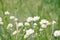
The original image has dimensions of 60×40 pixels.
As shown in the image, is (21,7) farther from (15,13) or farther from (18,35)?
(18,35)

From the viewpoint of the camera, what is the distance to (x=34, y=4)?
2.95 metres

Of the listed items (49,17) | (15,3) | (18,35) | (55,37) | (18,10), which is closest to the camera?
(55,37)

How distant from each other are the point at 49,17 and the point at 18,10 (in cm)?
38

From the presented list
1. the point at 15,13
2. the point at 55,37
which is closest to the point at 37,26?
the point at 55,37

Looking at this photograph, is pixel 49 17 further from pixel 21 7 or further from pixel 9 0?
pixel 9 0

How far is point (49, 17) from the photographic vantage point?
100 inches

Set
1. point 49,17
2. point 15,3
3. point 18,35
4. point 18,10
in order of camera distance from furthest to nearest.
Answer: point 15,3 < point 18,10 < point 49,17 < point 18,35

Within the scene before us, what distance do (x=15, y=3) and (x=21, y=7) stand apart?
148 millimetres

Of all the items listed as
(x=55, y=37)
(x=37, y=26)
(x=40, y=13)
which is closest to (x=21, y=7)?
(x=40, y=13)

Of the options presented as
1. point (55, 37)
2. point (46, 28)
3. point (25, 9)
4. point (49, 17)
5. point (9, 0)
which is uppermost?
point (9, 0)

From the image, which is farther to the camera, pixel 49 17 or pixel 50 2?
pixel 50 2

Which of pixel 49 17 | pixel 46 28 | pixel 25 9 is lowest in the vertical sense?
pixel 46 28

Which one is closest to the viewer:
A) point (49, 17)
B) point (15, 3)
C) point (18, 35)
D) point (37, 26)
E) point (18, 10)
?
point (18, 35)

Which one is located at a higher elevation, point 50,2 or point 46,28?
point 50,2
